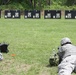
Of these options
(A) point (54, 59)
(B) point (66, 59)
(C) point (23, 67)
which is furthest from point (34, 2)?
(B) point (66, 59)

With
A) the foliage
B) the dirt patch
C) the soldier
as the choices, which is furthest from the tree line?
the soldier

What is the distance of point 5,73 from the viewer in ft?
26.4

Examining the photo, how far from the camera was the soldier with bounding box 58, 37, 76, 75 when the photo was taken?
736 cm

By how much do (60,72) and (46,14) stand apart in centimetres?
2424

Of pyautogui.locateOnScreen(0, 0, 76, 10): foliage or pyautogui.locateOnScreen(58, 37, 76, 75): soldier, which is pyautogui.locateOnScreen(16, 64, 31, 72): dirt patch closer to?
pyautogui.locateOnScreen(58, 37, 76, 75): soldier

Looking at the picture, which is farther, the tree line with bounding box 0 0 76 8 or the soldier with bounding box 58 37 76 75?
the tree line with bounding box 0 0 76 8

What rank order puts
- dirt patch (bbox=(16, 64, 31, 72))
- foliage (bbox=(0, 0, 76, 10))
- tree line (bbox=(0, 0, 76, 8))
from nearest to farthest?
dirt patch (bbox=(16, 64, 31, 72))
foliage (bbox=(0, 0, 76, 10))
tree line (bbox=(0, 0, 76, 8))

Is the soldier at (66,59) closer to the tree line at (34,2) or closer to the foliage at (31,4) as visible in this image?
the foliage at (31,4)

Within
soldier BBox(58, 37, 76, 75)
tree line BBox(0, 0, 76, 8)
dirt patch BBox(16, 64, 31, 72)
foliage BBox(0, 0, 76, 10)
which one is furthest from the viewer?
tree line BBox(0, 0, 76, 8)

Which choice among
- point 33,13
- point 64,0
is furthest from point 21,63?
point 64,0

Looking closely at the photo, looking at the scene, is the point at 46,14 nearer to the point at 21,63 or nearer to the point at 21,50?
the point at 21,50

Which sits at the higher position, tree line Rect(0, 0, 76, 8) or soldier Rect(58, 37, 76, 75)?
soldier Rect(58, 37, 76, 75)

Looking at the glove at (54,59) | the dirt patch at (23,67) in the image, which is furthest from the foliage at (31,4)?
the glove at (54,59)

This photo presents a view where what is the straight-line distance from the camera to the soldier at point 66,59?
7.36 meters
